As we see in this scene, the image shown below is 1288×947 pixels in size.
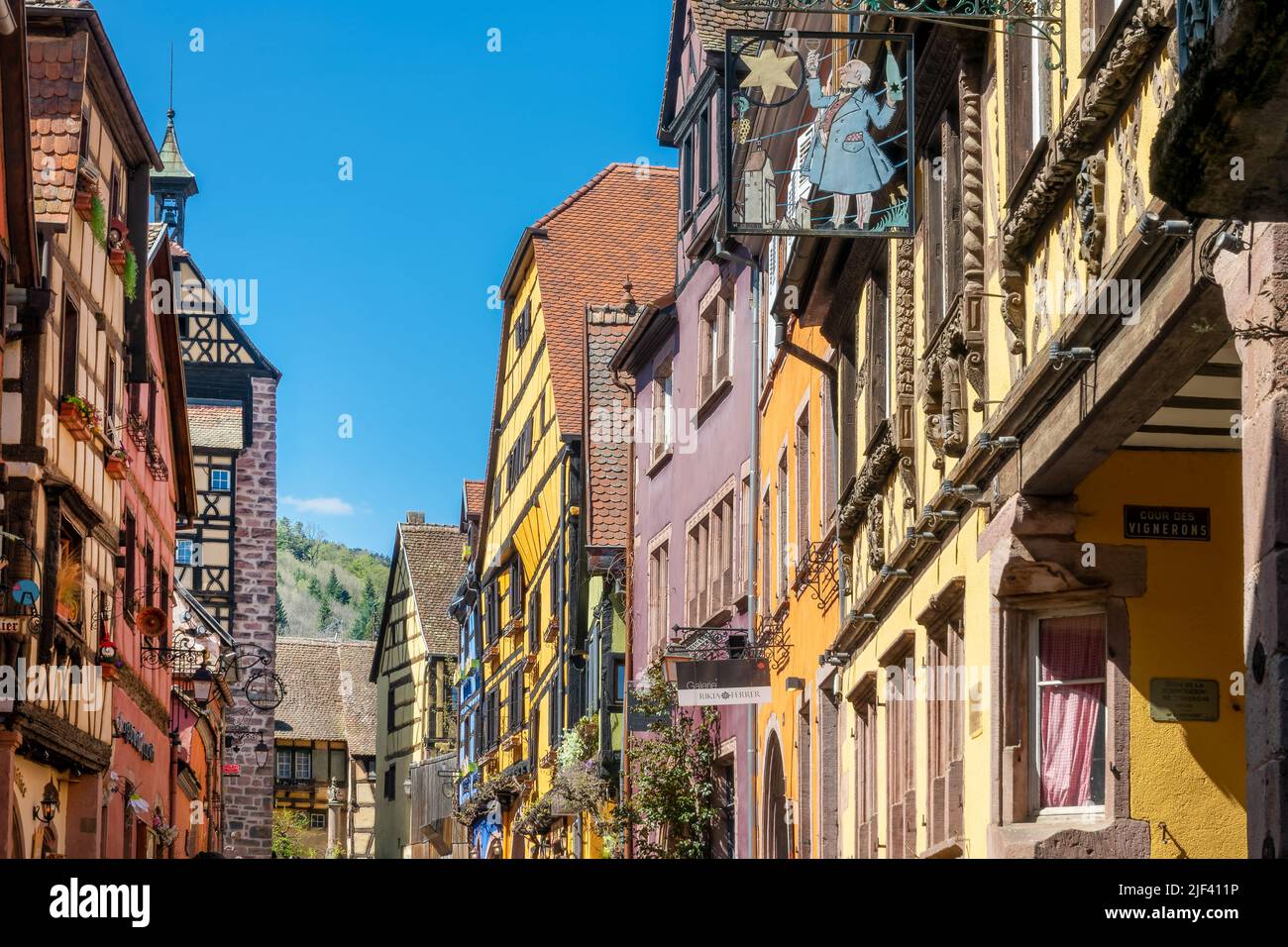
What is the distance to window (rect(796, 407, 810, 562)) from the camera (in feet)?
59.4

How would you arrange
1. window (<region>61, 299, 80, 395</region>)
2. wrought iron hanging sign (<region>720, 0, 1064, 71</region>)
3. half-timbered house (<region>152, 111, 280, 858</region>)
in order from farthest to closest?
half-timbered house (<region>152, 111, 280, 858</region>)
window (<region>61, 299, 80, 395</region>)
wrought iron hanging sign (<region>720, 0, 1064, 71</region>)

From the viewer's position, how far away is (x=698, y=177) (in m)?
26.8

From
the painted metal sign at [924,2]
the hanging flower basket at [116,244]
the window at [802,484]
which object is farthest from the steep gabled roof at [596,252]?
the painted metal sign at [924,2]

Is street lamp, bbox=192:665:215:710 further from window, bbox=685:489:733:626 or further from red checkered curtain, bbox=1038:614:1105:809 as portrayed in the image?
red checkered curtain, bbox=1038:614:1105:809

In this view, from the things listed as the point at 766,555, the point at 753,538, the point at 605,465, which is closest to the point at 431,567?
the point at 605,465

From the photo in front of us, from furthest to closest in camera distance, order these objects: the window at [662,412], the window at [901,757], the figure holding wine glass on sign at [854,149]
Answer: the window at [662,412] < the window at [901,757] < the figure holding wine glass on sign at [854,149]

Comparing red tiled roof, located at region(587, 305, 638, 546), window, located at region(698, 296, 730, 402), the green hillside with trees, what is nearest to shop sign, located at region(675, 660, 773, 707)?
window, located at region(698, 296, 730, 402)

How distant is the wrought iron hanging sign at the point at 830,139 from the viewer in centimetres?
1102

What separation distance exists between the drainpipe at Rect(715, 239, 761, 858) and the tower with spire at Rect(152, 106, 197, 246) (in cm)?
3034

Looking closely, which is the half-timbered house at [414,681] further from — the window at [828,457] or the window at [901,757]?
the window at [901,757]

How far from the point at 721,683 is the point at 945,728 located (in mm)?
6863

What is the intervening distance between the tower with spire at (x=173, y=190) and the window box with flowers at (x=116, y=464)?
28922 mm

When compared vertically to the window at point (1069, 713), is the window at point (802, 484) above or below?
above
